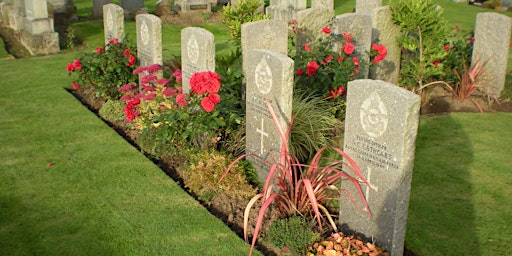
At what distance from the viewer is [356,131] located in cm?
486

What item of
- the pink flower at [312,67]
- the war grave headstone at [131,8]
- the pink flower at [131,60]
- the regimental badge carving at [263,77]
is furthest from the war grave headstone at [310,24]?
the war grave headstone at [131,8]

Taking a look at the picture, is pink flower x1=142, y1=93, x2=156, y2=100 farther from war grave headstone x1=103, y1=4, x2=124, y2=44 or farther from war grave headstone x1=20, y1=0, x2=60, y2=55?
war grave headstone x1=20, y1=0, x2=60, y2=55

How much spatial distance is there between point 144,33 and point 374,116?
5360mm

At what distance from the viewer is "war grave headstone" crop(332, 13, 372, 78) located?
8.84 m

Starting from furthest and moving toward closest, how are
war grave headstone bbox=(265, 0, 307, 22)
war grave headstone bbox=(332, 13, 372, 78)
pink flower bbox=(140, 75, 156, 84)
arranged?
war grave headstone bbox=(265, 0, 307, 22) → war grave headstone bbox=(332, 13, 372, 78) → pink flower bbox=(140, 75, 156, 84)

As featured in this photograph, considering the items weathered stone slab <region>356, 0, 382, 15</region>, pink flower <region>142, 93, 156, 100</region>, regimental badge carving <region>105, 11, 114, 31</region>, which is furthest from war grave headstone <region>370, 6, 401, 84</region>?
regimental badge carving <region>105, 11, 114, 31</region>

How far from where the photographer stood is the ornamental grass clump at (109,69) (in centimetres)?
931

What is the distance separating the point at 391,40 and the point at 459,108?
1720 millimetres

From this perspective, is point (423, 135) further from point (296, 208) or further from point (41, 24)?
point (41, 24)

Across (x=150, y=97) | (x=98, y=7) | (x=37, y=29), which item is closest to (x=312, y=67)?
(x=150, y=97)

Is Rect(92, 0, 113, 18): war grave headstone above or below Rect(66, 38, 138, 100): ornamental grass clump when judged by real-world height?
above

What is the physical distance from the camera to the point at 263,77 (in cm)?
589

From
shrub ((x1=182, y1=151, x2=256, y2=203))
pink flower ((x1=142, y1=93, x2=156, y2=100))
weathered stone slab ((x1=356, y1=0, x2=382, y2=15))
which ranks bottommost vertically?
shrub ((x1=182, y1=151, x2=256, y2=203))

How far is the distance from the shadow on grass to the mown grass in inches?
69.0
